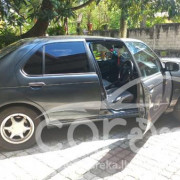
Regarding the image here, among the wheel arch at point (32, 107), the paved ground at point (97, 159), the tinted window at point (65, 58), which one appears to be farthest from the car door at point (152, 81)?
the wheel arch at point (32, 107)

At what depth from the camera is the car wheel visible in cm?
302

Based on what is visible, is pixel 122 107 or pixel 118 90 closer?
pixel 122 107

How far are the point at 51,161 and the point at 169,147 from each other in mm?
1792

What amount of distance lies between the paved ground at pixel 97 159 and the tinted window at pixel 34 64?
1172 millimetres

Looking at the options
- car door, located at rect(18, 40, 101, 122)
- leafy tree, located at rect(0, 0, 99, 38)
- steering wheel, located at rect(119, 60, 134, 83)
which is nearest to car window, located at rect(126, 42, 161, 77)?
steering wheel, located at rect(119, 60, 134, 83)

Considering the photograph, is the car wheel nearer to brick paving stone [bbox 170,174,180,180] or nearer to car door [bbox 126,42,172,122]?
car door [bbox 126,42,172,122]

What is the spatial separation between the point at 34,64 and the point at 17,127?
0.93m

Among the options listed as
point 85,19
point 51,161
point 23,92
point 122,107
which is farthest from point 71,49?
point 85,19

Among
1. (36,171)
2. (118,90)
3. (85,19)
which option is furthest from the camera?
(85,19)

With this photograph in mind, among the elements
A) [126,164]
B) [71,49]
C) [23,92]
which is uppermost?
[71,49]

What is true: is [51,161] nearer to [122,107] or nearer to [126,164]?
[126,164]

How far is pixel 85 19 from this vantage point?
25.5 m

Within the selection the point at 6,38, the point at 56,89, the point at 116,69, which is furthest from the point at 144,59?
the point at 6,38

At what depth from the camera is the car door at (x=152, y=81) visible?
324 cm
